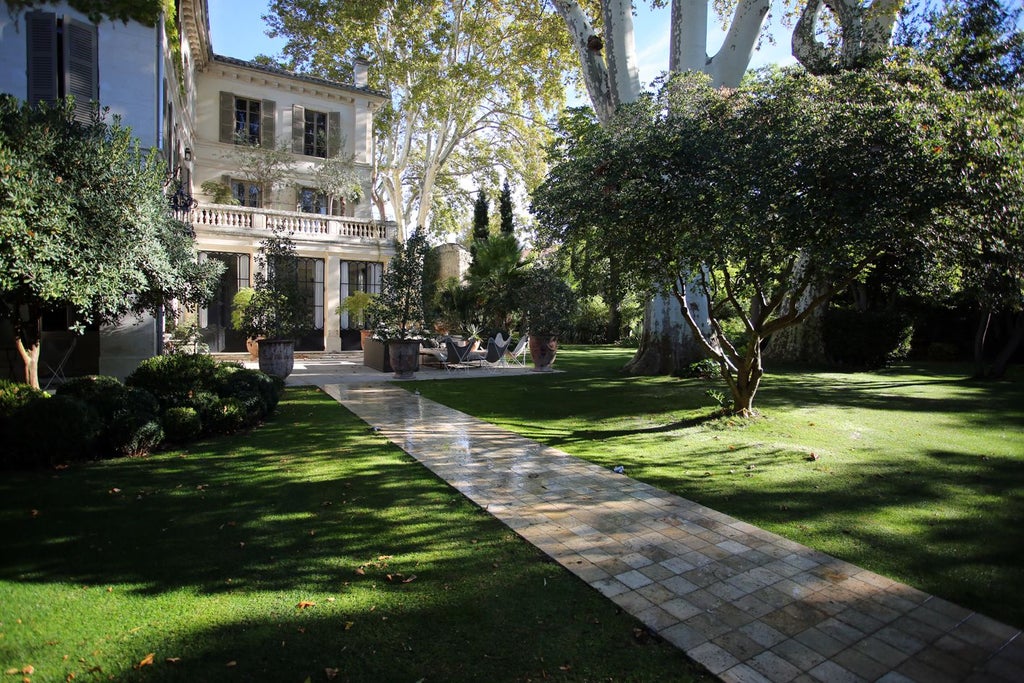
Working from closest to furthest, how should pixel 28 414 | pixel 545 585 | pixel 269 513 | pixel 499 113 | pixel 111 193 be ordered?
pixel 545 585 < pixel 269 513 < pixel 28 414 < pixel 111 193 < pixel 499 113

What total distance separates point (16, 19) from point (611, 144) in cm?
1073

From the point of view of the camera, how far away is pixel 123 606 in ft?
10.5

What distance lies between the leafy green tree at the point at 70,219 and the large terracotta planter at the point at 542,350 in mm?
9149

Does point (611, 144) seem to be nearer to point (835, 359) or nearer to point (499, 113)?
point (835, 359)

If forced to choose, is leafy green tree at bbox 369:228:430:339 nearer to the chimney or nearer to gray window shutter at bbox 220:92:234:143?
gray window shutter at bbox 220:92:234:143

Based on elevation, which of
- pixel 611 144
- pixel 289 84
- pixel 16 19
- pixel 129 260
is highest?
pixel 289 84

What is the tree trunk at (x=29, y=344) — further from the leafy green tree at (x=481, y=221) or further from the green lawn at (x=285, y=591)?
the leafy green tree at (x=481, y=221)

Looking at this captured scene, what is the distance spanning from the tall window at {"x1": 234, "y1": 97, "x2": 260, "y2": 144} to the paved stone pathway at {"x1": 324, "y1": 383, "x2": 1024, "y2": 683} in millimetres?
19269

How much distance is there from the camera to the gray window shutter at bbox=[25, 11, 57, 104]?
33.5 ft

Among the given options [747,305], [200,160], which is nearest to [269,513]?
[200,160]

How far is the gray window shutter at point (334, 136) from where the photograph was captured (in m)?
21.8

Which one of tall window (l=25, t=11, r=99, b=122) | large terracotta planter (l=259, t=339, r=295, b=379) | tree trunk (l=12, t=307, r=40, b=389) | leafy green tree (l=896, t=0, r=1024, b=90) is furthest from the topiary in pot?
leafy green tree (l=896, t=0, r=1024, b=90)

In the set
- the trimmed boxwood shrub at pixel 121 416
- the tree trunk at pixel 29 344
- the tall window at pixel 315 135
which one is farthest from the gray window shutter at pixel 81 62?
the tall window at pixel 315 135

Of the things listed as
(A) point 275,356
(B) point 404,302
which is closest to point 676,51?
(B) point 404,302
